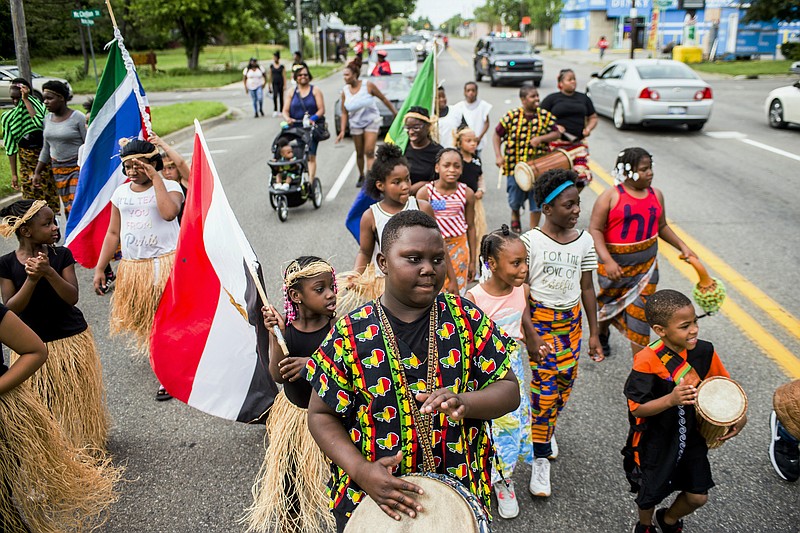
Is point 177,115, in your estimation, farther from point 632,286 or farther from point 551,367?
point 551,367

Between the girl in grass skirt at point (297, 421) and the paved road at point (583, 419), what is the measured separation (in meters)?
0.35

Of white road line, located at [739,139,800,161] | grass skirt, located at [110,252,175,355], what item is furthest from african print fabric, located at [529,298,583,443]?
white road line, located at [739,139,800,161]

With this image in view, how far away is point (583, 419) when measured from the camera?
4438 mm

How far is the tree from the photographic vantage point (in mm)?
31495

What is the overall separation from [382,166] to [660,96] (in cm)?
1254

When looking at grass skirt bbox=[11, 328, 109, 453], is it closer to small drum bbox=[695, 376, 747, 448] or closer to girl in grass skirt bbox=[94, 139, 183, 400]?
girl in grass skirt bbox=[94, 139, 183, 400]

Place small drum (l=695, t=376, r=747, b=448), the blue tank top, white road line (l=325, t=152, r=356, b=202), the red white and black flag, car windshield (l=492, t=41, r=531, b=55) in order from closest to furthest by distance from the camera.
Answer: small drum (l=695, t=376, r=747, b=448)
the red white and black flag
the blue tank top
white road line (l=325, t=152, r=356, b=202)
car windshield (l=492, t=41, r=531, b=55)

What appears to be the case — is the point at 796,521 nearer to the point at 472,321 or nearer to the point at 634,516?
the point at 634,516

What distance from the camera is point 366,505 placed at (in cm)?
214

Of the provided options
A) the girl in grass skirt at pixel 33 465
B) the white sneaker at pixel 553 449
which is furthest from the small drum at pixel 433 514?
the white sneaker at pixel 553 449

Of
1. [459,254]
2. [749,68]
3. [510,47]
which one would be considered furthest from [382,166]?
[749,68]

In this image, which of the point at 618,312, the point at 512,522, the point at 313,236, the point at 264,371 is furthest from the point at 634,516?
the point at 313,236

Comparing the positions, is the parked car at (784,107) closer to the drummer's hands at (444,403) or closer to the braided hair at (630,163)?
the braided hair at (630,163)

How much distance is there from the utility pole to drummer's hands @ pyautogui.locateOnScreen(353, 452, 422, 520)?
26.2ft
